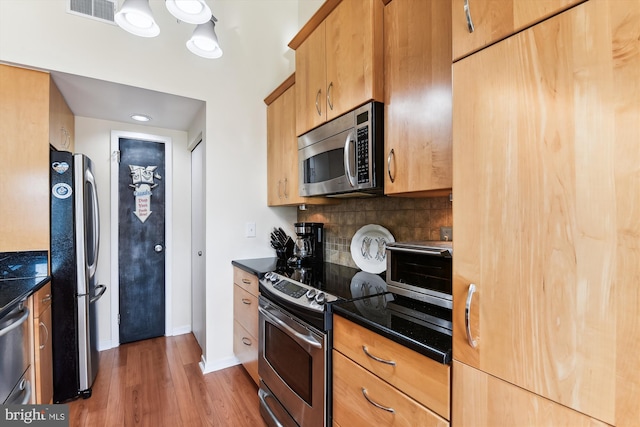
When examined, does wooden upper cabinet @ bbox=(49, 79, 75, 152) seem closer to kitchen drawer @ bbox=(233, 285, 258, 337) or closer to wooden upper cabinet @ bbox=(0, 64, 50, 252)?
wooden upper cabinet @ bbox=(0, 64, 50, 252)

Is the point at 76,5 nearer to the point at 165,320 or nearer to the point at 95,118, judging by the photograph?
the point at 95,118

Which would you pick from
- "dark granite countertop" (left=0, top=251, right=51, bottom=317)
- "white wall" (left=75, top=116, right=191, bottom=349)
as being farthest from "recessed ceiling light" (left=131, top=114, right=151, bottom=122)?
"dark granite countertop" (left=0, top=251, right=51, bottom=317)

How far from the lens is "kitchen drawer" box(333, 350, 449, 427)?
0.95 m

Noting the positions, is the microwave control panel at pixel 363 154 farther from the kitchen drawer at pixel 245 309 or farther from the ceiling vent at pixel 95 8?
the ceiling vent at pixel 95 8

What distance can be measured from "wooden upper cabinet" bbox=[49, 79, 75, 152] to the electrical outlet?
2644mm

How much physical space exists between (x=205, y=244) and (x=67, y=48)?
1.66 metres

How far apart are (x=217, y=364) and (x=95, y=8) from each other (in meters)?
2.89

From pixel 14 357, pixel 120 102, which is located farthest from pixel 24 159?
pixel 14 357

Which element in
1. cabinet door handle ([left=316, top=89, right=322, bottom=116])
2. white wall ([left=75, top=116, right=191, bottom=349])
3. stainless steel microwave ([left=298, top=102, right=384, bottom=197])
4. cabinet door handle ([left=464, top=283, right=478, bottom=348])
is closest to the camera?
cabinet door handle ([left=464, top=283, right=478, bottom=348])

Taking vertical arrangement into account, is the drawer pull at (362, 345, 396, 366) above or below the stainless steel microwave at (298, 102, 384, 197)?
below

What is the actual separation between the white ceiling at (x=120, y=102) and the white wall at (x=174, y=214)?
0.18m

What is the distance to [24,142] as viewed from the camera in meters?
1.93

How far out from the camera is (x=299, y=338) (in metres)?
1.48

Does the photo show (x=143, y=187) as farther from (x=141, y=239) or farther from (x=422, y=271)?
(x=422, y=271)
